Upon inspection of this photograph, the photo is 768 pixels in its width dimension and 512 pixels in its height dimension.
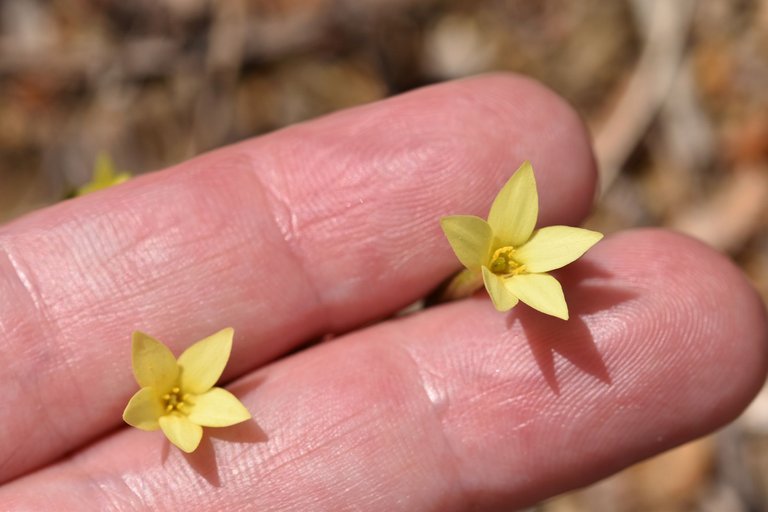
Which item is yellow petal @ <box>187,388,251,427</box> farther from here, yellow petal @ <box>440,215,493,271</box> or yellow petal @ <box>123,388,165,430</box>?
yellow petal @ <box>440,215,493,271</box>

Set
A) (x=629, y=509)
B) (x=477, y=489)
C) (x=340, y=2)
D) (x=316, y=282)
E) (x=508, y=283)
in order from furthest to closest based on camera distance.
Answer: (x=340, y=2), (x=629, y=509), (x=316, y=282), (x=477, y=489), (x=508, y=283)

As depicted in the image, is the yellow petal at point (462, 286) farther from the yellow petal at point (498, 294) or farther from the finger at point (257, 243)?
the yellow petal at point (498, 294)

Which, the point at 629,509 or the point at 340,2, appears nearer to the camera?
the point at 629,509

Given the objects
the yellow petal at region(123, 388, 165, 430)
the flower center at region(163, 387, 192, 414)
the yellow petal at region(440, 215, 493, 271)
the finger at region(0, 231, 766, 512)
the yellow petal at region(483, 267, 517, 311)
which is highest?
the yellow petal at region(440, 215, 493, 271)

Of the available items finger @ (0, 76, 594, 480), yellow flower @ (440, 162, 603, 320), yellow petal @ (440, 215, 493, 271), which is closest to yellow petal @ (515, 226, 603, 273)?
yellow flower @ (440, 162, 603, 320)

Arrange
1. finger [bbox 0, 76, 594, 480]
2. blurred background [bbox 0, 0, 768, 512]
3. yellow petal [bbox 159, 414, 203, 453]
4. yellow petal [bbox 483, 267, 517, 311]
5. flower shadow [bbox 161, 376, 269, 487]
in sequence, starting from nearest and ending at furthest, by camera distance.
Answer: yellow petal [bbox 483, 267, 517, 311], yellow petal [bbox 159, 414, 203, 453], flower shadow [bbox 161, 376, 269, 487], finger [bbox 0, 76, 594, 480], blurred background [bbox 0, 0, 768, 512]

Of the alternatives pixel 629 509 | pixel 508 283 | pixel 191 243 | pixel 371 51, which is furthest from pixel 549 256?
pixel 371 51

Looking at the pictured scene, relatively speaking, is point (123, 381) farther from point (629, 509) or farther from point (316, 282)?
point (629, 509)
